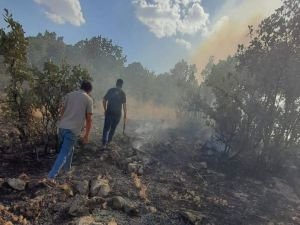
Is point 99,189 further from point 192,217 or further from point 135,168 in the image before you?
point 135,168

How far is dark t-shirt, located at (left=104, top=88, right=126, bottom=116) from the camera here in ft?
31.6

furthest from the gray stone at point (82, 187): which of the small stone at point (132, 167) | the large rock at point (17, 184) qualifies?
the small stone at point (132, 167)

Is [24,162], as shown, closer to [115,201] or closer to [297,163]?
[115,201]

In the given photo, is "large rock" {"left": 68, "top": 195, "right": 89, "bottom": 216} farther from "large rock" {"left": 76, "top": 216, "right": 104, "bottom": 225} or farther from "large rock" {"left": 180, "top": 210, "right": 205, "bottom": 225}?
"large rock" {"left": 180, "top": 210, "right": 205, "bottom": 225}

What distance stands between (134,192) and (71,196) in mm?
1379

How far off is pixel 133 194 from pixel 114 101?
12.3 ft

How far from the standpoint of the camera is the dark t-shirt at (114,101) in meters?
9.63

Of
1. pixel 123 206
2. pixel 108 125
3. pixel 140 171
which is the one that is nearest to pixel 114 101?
pixel 108 125

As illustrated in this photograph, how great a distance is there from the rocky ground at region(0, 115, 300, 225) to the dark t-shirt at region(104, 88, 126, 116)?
1.04m

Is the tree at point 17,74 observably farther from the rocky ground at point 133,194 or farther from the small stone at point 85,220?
the small stone at point 85,220

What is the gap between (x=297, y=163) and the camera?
1467 centimetres

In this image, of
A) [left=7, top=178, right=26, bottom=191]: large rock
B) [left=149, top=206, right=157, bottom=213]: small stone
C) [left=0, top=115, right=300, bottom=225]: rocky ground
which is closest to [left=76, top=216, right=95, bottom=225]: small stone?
[left=0, top=115, right=300, bottom=225]: rocky ground

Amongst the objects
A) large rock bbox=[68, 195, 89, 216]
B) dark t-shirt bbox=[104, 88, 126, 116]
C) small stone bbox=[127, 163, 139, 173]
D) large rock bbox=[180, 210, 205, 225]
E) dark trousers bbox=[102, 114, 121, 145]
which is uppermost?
dark t-shirt bbox=[104, 88, 126, 116]

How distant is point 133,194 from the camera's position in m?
6.49
